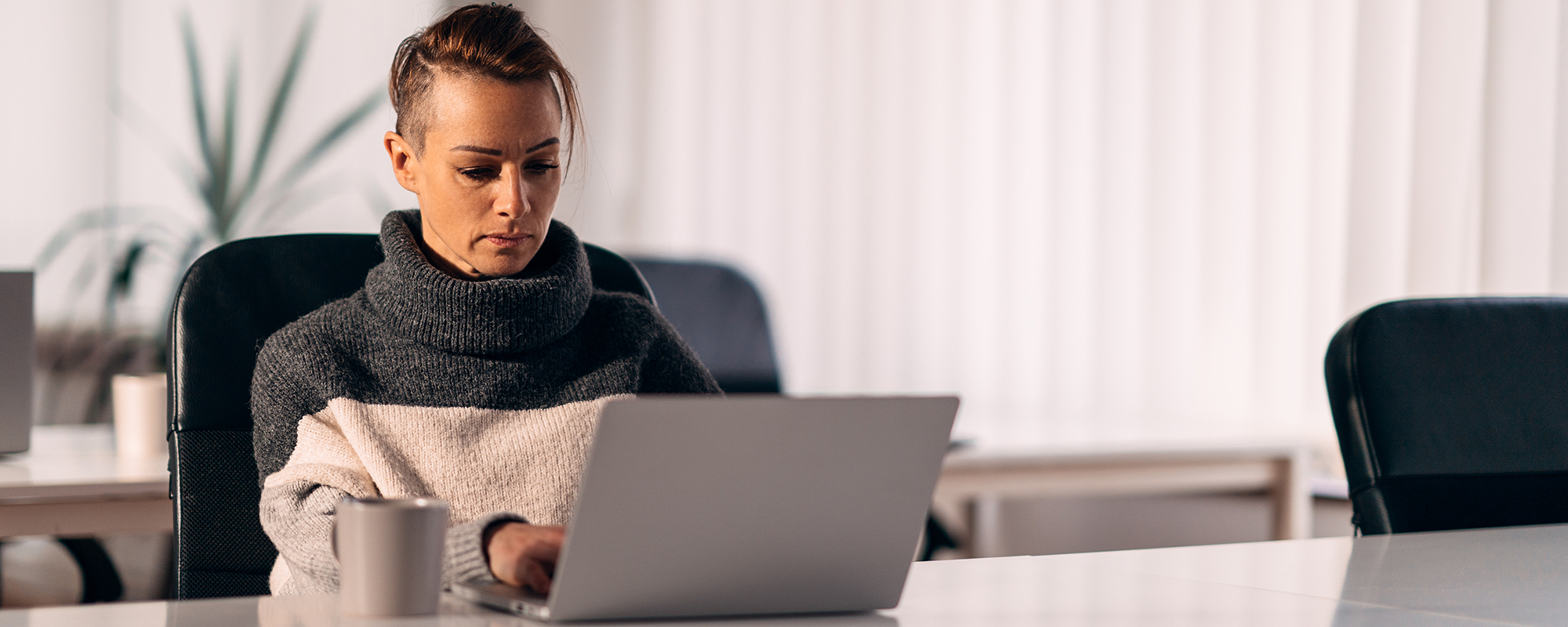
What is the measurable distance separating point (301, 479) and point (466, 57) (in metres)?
0.39

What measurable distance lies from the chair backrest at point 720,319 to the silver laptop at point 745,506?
1.35m

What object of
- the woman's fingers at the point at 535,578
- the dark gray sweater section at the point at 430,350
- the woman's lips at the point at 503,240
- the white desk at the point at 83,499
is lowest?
the white desk at the point at 83,499

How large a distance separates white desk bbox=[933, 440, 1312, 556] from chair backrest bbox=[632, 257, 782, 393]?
344 millimetres

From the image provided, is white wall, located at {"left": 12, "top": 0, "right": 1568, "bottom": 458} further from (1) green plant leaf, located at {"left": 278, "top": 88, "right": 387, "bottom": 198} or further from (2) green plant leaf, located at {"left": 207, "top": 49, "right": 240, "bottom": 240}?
(2) green plant leaf, located at {"left": 207, "top": 49, "right": 240, "bottom": 240}

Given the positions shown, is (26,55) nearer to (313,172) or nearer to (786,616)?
(313,172)

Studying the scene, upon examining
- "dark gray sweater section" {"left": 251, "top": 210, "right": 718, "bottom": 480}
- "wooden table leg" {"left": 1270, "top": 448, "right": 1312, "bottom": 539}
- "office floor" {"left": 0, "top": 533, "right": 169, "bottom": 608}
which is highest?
"dark gray sweater section" {"left": 251, "top": 210, "right": 718, "bottom": 480}

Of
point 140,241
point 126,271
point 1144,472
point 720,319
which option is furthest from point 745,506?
point 140,241

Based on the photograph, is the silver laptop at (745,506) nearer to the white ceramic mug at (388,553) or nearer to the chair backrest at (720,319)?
the white ceramic mug at (388,553)

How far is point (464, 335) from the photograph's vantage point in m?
1.12

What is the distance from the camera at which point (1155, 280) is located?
2.60 meters

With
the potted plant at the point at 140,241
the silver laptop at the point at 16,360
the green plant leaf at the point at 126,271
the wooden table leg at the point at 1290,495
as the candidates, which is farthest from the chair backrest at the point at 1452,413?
the potted plant at the point at 140,241

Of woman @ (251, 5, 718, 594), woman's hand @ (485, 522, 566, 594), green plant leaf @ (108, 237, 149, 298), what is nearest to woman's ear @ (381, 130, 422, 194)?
woman @ (251, 5, 718, 594)

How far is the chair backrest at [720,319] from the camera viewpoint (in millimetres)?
2104

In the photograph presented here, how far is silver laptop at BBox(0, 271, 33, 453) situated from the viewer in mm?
1767
